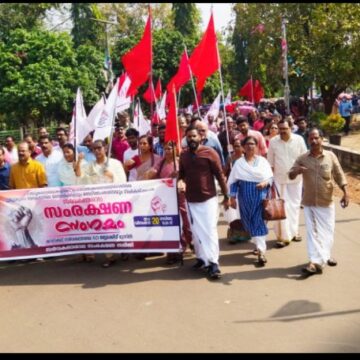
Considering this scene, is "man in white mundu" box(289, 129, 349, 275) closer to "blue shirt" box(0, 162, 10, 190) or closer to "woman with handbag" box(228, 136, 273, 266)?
"woman with handbag" box(228, 136, 273, 266)

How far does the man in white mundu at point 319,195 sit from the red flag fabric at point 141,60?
2.85 metres

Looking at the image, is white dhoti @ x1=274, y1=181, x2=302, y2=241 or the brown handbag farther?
white dhoti @ x1=274, y1=181, x2=302, y2=241

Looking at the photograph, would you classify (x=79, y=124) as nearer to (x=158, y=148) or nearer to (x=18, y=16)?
(x=158, y=148)

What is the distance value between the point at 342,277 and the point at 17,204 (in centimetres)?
385

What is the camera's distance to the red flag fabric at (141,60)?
285 inches

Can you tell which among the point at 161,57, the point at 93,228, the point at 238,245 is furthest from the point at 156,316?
the point at 161,57

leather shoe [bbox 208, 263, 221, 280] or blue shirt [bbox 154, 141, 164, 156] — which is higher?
blue shirt [bbox 154, 141, 164, 156]

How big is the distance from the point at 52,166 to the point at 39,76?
17.4 meters

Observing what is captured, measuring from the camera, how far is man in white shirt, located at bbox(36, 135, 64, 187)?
271 inches

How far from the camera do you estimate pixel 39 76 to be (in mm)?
23172

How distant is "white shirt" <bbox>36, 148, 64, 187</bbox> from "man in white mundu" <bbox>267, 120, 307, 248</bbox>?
2954 millimetres

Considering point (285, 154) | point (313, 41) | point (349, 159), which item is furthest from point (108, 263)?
point (313, 41)

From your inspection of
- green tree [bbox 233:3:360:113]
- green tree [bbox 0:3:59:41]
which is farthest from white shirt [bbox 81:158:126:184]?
green tree [bbox 0:3:59:41]

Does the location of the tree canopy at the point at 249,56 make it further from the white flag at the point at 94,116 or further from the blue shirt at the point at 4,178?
the blue shirt at the point at 4,178
